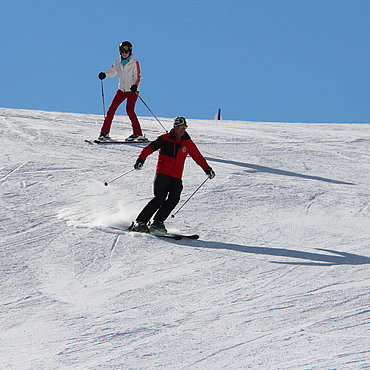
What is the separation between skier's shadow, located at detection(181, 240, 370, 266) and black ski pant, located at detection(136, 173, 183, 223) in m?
0.51

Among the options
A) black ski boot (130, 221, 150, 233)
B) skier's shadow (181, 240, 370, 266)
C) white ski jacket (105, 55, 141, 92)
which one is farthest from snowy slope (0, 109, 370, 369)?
white ski jacket (105, 55, 141, 92)

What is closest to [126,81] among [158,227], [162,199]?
[162,199]

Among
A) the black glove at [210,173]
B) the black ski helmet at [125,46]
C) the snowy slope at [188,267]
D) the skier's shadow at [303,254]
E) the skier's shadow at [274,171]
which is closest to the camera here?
the snowy slope at [188,267]

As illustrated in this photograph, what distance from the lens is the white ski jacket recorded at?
12227 millimetres

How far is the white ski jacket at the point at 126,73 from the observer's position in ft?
40.1

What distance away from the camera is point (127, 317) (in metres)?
5.55

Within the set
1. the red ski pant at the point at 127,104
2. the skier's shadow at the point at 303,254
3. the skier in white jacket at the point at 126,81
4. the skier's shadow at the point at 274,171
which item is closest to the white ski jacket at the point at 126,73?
the skier in white jacket at the point at 126,81

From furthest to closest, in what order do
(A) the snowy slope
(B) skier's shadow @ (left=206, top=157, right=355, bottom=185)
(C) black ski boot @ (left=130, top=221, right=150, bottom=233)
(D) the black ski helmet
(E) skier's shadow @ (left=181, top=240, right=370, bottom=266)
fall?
(D) the black ski helmet < (B) skier's shadow @ (left=206, top=157, right=355, bottom=185) < (C) black ski boot @ (left=130, top=221, right=150, bottom=233) < (E) skier's shadow @ (left=181, top=240, right=370, bottom=266) < (A) the snowy slope

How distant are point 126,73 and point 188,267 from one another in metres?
6.24

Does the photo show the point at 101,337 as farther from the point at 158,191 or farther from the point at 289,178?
the point at 289,178

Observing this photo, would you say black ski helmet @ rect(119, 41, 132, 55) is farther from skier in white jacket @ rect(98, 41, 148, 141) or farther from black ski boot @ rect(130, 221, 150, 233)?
black ski boot @ rect(130, 221, 150, 233)

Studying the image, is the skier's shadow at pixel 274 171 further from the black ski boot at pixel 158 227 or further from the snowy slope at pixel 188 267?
the black ski boot at pixel 158 227

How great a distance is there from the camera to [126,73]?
1228cm

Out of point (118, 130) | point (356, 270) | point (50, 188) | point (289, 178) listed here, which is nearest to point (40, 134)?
point (118, 130)
